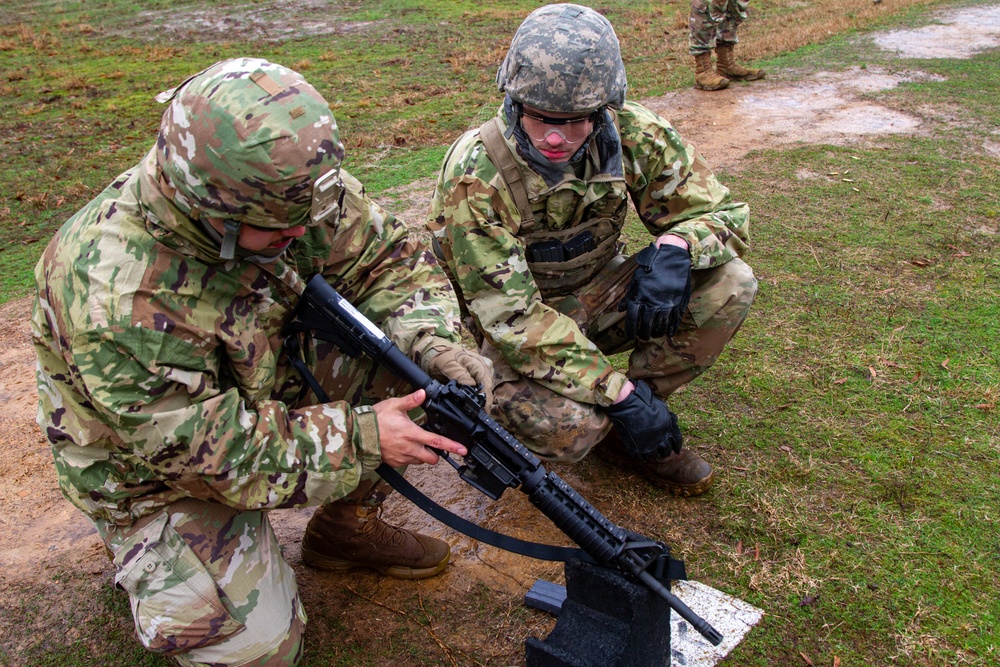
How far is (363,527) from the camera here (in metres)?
3.17

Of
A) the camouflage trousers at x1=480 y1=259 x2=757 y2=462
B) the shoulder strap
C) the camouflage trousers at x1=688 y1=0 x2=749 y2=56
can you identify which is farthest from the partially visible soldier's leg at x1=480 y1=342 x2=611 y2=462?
the camouflage trousers at x1=688 y1=0 x2=749 y2=56

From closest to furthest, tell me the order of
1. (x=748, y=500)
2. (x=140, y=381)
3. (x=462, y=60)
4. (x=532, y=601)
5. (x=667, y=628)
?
(x=140, y=381) < (x=667, y=628) < (x=532, y=601) < (x=748, y=500) < (x=462, y=60)

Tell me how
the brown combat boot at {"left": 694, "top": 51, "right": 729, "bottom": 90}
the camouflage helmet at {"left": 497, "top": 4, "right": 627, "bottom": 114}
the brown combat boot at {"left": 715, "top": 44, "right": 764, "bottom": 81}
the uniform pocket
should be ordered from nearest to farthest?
the uniform pocket
the camouflage helmet at {"left": 497, "top": 4, "right": 627, "bottom": 114}
the brown combat boot at {"left": 694, "top": 51, "right": 729, "bottom": 90}
the brown combat boot at {"left": 715, "top": 44, "right": 764, "bottom": 81}

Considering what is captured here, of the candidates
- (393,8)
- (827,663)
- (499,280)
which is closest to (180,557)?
(499,280)

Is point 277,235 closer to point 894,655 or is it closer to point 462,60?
point 894,655

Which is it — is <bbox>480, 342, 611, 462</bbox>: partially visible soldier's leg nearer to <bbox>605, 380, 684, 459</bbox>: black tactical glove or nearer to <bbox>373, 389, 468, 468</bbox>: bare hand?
<bbox>605, 380, 684, 459</bbox>: black tactical glove

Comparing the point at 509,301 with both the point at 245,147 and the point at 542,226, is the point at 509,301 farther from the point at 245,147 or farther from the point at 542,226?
the point at 245,147

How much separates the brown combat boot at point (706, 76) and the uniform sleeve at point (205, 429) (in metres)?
7.49

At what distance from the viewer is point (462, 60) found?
11.0m

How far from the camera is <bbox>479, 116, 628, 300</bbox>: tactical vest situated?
10.8ft

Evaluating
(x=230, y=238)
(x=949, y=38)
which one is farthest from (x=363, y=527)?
(x=949, y=38)

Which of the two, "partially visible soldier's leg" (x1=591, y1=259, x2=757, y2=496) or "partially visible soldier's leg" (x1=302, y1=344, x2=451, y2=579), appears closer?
"partially visible soldier's leg" (x1=302, y1=344, x2=451, y2=579)

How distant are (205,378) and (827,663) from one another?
7.16 ft

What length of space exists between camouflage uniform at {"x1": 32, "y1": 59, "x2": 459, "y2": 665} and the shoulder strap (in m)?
0.67
